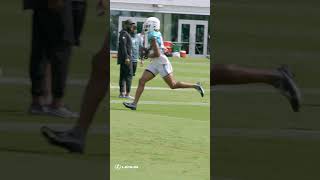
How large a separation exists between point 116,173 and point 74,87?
0.48 m

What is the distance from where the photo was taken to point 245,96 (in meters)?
2.92

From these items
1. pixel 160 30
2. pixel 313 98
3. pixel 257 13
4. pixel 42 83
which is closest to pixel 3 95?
pixel 42 83

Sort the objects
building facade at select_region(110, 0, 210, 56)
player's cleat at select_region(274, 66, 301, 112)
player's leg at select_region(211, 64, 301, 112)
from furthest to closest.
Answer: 1. player's cleat at select_region(274, 66, 301, 112)
2. player's leg at select_region(211, 64, 301, 112)
3. building facade at select_region(110, 0, 210, 56)

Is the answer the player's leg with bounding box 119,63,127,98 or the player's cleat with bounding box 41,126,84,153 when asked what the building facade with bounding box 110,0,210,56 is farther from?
the player's cleat with bounding box 41,126,84,153

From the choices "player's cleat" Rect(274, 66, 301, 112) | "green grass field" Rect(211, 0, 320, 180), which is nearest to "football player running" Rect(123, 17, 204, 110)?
"green grass field" Rect(211, 0, 320, 180)

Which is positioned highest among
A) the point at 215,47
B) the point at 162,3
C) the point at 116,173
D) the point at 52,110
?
the point at 162,3

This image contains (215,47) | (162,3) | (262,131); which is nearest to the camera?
(162,3)

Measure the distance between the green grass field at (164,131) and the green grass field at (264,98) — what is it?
0.51 feet

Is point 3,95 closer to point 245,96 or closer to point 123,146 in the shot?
point 123,146

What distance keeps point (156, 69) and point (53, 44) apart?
507mm

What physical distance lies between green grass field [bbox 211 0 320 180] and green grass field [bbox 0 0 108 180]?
2.00ft

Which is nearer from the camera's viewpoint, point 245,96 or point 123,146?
point 123,146

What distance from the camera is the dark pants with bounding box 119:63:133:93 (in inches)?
102

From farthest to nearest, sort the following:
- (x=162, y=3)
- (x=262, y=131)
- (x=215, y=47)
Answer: (x=262, y=131)
(x=215, y=47)
(x=162, y=3)
